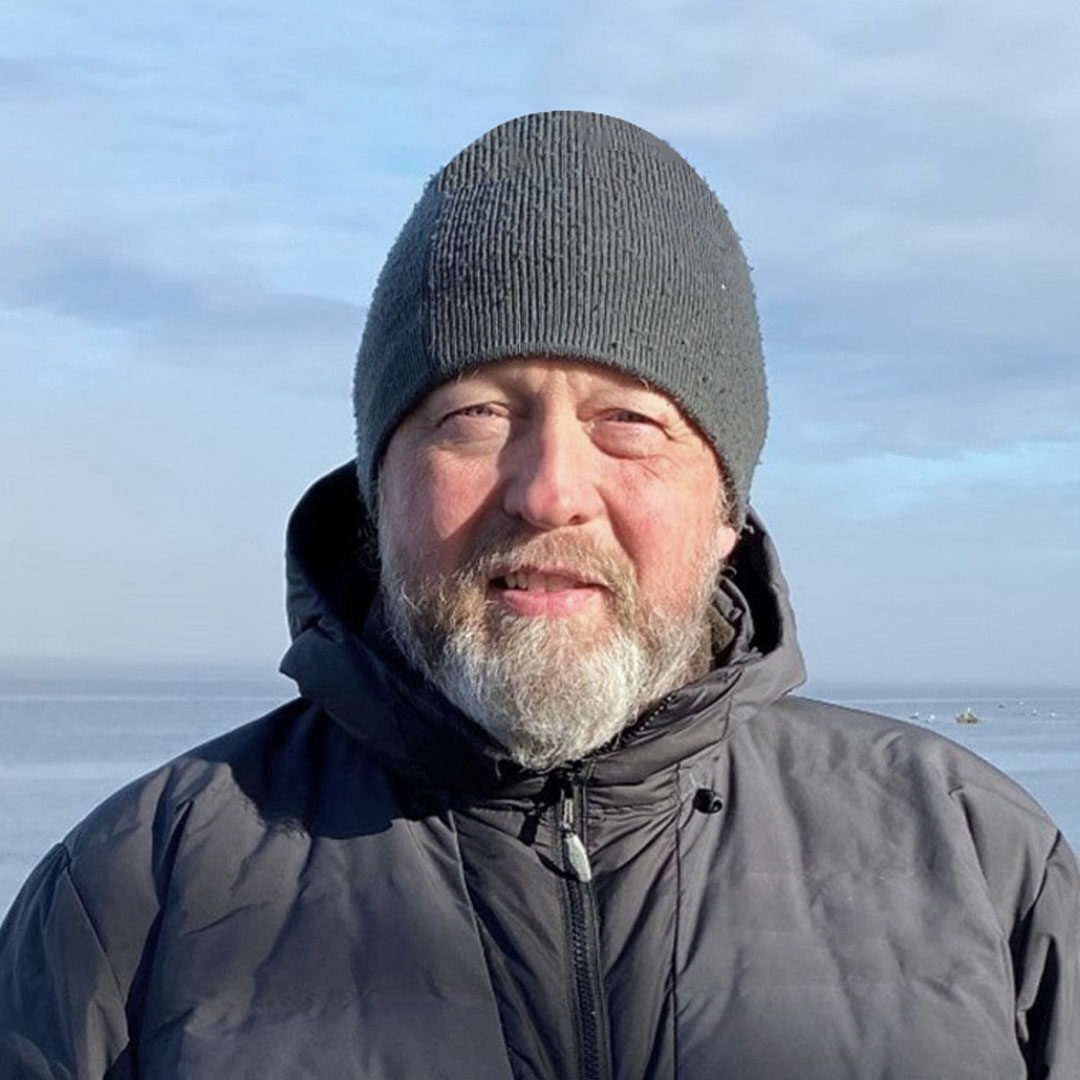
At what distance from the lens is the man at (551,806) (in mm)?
2020

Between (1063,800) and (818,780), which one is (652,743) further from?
(1063,800)

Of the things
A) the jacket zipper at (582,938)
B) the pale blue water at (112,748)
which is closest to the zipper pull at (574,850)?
the jacket zipper at (582,938)

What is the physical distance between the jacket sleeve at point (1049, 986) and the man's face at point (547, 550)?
54 cm

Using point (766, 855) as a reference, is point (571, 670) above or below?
above

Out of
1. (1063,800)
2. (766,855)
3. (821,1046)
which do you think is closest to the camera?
(821,1046)

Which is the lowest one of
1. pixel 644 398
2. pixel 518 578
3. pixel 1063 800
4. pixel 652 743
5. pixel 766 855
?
pixel 1063 800

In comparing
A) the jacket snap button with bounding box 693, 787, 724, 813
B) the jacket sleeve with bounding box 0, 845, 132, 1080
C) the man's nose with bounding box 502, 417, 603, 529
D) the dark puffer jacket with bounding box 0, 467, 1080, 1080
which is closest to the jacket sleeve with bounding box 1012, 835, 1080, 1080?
the dark puffer jacket with bounding box 0, 467, 1080, 1080

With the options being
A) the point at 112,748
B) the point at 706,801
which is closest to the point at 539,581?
the point at 706,801

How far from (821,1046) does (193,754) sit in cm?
84

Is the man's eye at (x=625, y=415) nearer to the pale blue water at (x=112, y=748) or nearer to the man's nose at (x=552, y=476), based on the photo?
the man's nose at (x=552, y=476)

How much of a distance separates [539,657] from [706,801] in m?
0.28

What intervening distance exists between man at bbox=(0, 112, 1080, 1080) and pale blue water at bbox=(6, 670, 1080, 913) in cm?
312

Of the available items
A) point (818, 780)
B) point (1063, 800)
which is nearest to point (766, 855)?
point (818, 780)

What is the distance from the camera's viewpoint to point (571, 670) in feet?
7.03
